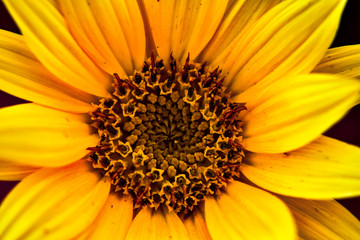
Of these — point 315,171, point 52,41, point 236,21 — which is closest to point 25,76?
point 52,41

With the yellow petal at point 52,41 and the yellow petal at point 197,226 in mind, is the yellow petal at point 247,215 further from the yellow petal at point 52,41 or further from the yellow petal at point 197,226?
the yellow petal at point 52,41

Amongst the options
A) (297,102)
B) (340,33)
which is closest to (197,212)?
(297,102)

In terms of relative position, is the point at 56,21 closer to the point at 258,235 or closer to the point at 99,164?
the point at 99,164

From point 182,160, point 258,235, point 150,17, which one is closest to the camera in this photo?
point 258,235

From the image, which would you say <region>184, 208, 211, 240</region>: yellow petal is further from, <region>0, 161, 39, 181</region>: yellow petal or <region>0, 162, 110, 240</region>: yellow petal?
<region>0, 161, 39, 181</region>: yellow petal

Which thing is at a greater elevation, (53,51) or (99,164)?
(53,51)

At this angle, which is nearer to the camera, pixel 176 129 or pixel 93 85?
pixel 93 85
